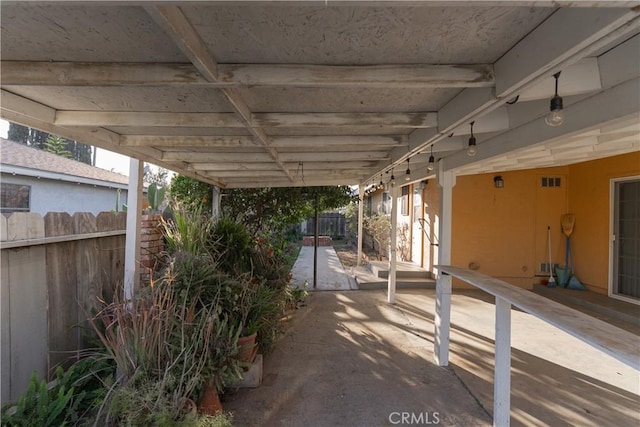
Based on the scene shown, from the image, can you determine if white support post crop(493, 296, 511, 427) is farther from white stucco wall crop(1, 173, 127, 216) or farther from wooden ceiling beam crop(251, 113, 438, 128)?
white stucco wall crop(1, 173, 127, 216)

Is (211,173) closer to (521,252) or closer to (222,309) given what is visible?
(222,309)

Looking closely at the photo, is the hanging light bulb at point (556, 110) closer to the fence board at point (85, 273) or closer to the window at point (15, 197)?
the fence board at point (85, 273)

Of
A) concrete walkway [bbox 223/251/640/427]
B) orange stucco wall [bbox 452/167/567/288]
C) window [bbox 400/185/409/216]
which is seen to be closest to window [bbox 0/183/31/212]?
concrete walkway [bbox 223/251/640/427]

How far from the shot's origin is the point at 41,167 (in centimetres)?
802

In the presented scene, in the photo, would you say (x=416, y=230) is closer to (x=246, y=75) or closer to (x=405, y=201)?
(x=405, y=201)

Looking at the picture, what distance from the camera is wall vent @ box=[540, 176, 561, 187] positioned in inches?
264

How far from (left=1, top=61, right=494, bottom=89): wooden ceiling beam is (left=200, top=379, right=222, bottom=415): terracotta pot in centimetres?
230

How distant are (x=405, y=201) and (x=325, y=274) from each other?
3798mm

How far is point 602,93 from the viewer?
5.88 ft

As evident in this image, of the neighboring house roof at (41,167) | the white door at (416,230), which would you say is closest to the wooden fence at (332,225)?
the white door at (416,230)

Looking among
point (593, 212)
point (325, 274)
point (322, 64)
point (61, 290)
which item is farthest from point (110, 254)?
point (593, 212)

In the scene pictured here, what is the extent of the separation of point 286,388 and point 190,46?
3.05 meters

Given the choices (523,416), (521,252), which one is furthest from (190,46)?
(521,252)

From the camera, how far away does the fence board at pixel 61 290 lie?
8.25ft
